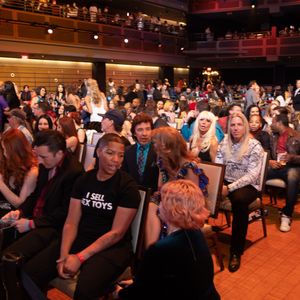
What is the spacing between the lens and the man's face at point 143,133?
345cm

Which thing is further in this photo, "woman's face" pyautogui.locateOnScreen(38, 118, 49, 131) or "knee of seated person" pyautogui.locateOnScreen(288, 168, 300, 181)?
"woman's face" pyautogui.locateOnScreen(38, 118, 49, 131)

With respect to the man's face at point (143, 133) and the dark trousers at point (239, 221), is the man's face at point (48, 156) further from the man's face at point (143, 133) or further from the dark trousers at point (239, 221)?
the dark trousers at point (239, 221)

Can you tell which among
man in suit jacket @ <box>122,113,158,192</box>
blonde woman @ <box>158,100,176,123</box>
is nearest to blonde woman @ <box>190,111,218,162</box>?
man in suit jacket @ <box>122,113,158,192</box>

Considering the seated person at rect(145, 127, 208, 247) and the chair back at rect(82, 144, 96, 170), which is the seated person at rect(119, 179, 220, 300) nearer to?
the seated person at rect(145, 127, 208, 247)

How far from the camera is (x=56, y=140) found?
2.76 metres

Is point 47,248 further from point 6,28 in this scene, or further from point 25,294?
point 6,28

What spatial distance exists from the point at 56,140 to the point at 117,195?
672mm

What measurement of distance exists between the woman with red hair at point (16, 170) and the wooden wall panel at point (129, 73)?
738 inches

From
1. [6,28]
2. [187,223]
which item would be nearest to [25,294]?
[187,223]

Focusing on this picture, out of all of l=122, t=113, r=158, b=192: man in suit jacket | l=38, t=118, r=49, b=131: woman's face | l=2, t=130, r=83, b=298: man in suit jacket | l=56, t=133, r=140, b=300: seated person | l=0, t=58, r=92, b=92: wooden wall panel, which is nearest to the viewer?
l=56, t=133, r=140, b=300: seated person

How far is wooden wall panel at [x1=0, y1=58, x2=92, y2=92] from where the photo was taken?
1664 centimetres

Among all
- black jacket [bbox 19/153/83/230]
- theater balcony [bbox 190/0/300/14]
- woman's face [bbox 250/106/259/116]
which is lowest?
black jacket [bbox 19/153/83/230]

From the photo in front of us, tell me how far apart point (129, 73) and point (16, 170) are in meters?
20.4

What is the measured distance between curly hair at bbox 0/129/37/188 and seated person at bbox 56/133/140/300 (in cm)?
62
